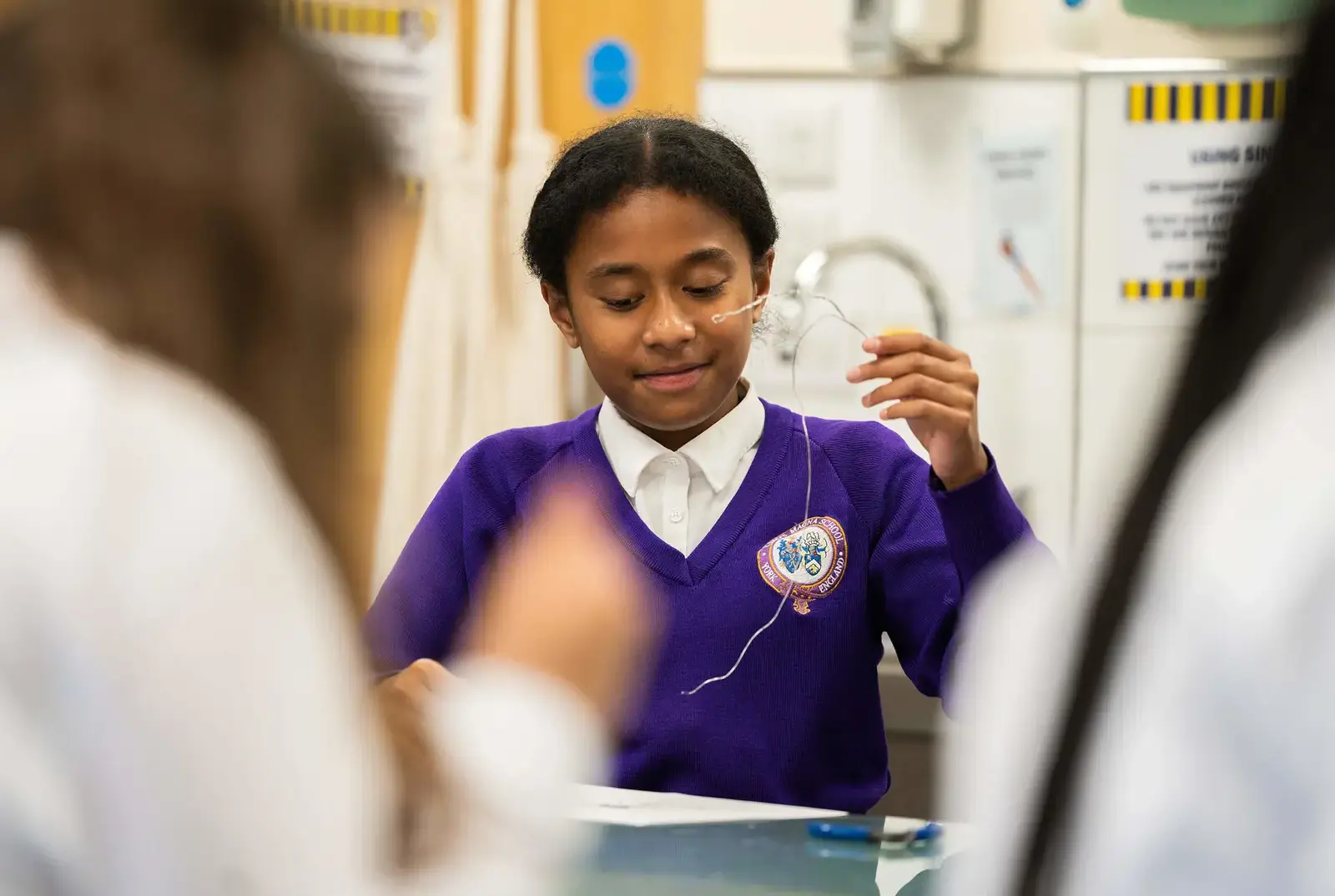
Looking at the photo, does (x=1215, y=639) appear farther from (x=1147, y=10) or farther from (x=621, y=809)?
(x=1147, y=10)

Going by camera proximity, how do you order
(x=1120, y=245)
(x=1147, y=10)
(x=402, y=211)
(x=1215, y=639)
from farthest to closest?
1. (x=1120, y=245)
2. (x=1147, y=10)
3. (x=402, y=211)
4. (x=1215, y=639)

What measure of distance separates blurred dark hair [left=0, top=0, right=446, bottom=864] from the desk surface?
1.56ft

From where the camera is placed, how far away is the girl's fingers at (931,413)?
121 centimetres

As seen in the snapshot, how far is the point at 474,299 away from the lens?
2.05 metres

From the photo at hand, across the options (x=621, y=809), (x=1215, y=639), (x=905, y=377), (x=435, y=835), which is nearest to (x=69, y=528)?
(x=435, y=835)

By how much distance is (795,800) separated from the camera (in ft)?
4.22

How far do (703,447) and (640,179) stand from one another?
0.26m

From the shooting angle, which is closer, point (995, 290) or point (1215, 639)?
point (1215, 639)

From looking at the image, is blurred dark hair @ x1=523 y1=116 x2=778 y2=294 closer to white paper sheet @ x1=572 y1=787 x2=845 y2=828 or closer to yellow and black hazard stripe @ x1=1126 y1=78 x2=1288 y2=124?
white paper sheet @ x1=572 y1=787 x2=845 y2=828

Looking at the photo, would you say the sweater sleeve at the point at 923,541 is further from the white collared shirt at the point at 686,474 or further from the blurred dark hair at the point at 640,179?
the blurred dark hair at the point at 640,179

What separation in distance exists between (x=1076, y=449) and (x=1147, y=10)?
0.61m

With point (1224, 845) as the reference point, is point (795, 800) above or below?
below

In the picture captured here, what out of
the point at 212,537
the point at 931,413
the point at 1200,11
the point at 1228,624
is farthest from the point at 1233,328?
the point at 1200,11

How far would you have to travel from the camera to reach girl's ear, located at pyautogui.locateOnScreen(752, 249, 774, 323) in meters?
1.38
